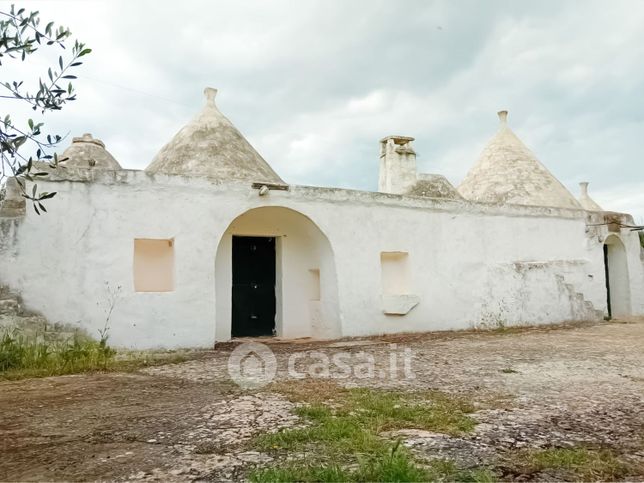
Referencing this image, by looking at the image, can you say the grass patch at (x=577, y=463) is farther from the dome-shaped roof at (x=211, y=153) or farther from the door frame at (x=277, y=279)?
the door frame at (x=277, y=279)

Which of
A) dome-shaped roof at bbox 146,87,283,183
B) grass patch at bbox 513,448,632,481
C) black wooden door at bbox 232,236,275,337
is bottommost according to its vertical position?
grass patch at bbox 513,448,632,481

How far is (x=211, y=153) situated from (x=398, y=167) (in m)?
4.92

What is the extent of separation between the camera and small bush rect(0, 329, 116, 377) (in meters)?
5.43

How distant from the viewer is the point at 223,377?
16.4ft

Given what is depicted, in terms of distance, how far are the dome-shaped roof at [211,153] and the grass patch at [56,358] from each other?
3660 millimetres

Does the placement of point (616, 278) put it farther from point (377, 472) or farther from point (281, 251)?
point (377, 472)

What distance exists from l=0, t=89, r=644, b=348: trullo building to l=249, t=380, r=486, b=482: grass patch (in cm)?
355

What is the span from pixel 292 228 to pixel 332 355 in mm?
3462

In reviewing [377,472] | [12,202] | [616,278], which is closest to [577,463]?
[377,472]

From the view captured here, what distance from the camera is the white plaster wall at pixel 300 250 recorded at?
259 inches

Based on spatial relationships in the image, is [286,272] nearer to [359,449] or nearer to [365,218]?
[365,218]

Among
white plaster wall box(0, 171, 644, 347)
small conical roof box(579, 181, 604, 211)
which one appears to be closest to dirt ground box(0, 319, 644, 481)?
white plaster wall box(0, 171, 644, 347)

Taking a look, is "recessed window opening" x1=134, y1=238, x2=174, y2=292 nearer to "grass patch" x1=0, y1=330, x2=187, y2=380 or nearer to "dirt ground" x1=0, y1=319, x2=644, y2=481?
"grass patch" x1=0, y1=330, x2=187, y2=380

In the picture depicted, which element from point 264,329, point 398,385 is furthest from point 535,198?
point 398,385
